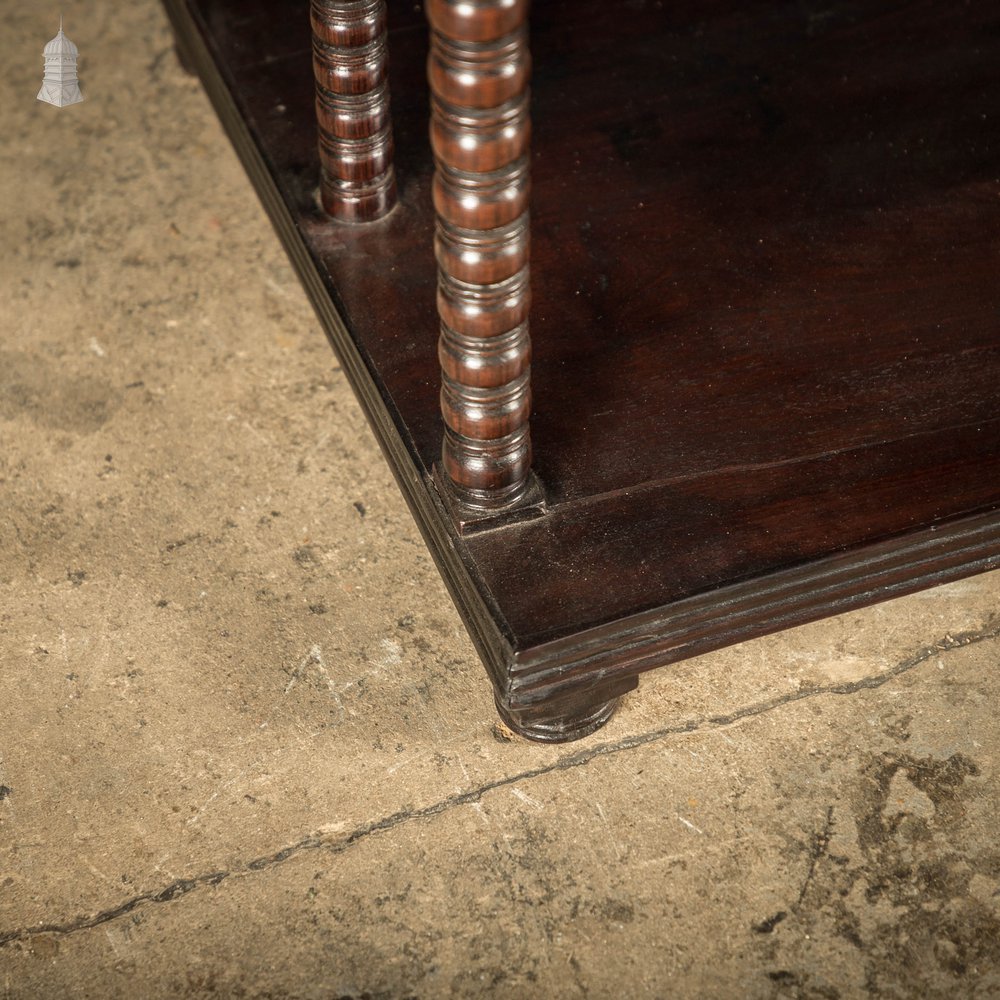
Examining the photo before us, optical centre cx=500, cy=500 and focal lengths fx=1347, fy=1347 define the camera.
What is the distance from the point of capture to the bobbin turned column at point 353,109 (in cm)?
168

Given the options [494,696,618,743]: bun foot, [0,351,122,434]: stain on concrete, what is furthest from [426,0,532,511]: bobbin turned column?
[0,351,122,434]: stain on concrete

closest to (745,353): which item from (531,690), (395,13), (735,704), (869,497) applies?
(869,497)

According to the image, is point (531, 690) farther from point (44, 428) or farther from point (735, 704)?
point (44, 428)

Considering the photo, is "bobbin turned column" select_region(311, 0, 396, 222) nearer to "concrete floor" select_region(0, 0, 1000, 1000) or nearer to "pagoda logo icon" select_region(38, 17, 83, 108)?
"concrete floor" select_region(0, 0, 1000, 1000)

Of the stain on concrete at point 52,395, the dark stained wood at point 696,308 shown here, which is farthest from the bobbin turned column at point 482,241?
the stain on concrete at point 52,395

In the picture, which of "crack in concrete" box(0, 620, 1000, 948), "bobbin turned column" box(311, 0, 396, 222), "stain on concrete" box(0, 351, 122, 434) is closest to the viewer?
"crack in concrete" box(0, 620, 1000, 948)

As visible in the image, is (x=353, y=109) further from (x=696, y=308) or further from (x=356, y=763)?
(x=356, y=763)

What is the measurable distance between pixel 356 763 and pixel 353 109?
2.74 ft

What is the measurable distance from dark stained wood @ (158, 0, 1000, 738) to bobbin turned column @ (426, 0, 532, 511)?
0.01 m

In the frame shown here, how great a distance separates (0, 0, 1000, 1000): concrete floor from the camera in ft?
4.78

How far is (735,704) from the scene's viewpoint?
1.66 meters

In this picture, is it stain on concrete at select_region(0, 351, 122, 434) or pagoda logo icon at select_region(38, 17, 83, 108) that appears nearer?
pagoda logo icon at select_region(38, 17, 83, 108)

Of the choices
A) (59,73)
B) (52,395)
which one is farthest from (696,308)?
(52,395)

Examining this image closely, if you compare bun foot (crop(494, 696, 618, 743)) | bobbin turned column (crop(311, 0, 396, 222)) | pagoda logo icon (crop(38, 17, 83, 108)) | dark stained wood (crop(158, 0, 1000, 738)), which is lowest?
bun foot (crop(494, 696, 618, 743))
